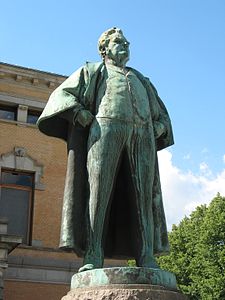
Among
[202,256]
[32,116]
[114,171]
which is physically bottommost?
[202,256]

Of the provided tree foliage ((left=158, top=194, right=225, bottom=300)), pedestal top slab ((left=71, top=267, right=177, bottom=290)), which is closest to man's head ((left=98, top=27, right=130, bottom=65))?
pedestal top slab ((left=71, top=267, right=177, bottom=290))

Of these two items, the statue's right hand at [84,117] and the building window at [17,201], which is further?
the building window at [17,201]

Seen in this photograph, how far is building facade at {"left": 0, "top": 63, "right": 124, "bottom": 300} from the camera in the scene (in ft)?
77.5

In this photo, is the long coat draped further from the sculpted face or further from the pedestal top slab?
the pedestal top slab

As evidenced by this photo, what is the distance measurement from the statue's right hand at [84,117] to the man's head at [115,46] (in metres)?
0.75

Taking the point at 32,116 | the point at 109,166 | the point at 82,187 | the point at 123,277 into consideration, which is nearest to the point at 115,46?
the point at 109,166

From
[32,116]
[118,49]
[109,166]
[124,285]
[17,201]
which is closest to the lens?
[124,285]

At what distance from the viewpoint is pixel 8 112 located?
2594 centimetres

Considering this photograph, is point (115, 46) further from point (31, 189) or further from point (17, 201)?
point (31, 189)

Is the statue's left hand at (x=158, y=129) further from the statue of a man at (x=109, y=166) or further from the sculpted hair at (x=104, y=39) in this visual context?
the sculpted hair at (x=104, y=39)

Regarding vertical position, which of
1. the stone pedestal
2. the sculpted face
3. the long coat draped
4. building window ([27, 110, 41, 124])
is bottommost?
the stone pedestal

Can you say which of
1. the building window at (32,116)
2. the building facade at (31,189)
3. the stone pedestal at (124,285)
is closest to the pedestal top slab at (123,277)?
the stone pedestal at (124,285)

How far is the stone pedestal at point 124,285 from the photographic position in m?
4.64

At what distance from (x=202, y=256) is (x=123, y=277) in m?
26.2
